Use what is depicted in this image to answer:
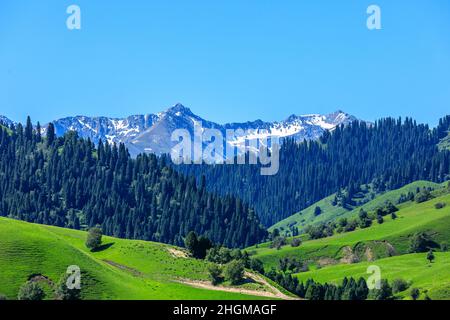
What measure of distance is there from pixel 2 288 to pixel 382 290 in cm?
9711

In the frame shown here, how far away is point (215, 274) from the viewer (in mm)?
164375

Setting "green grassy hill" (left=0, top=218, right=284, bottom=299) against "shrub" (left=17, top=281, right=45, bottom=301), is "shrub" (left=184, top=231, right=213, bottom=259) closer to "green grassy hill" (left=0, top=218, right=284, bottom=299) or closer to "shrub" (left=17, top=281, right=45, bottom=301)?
"green grassy hill" (left=0, top=218, right=284, bottom=299)

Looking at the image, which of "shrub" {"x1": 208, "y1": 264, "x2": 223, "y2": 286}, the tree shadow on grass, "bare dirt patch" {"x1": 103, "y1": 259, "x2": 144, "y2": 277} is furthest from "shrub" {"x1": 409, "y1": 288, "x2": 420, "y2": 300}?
the tree shadow on grass

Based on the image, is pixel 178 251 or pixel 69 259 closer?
pixel 69 259

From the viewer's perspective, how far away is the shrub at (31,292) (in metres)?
126

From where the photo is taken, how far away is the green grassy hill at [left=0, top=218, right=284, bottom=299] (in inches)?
5359

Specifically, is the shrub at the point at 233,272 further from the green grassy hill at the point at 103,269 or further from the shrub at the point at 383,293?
the shrub at the point at 383,293

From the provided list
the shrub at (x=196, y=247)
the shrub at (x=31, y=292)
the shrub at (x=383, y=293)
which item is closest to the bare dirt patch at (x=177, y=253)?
the shrub at (x=196, y=247)

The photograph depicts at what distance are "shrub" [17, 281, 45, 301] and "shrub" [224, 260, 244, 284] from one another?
47015mm

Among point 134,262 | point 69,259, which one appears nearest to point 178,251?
point 134,262

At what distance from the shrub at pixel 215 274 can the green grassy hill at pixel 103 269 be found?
240 centimetres

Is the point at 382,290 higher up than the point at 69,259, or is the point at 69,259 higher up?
the point at 69,259
